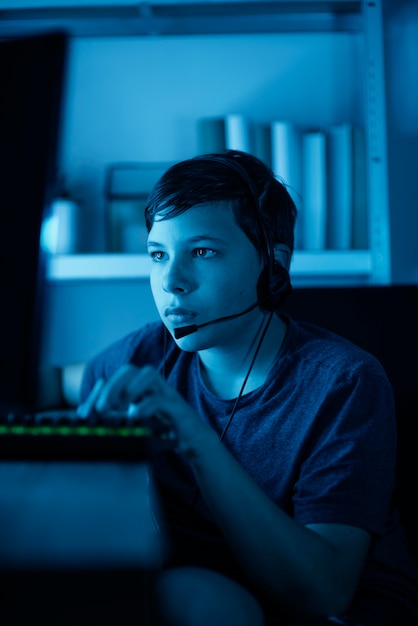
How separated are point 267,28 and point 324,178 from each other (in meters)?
0.48

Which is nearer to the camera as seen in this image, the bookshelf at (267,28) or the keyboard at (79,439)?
the keyboard at (79,439)

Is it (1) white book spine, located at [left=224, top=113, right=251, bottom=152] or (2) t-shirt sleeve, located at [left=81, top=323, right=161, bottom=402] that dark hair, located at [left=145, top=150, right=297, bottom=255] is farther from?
(1) white book spine, located at [left=224, top=113, right=251, bottom=152]

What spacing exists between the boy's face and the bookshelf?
50cm

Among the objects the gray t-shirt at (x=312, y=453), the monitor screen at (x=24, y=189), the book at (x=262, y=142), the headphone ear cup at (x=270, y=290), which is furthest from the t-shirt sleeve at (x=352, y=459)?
the monitor screen at (x=24, y=189)

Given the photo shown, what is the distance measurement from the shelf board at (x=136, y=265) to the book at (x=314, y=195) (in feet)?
0.12

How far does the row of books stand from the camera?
1345 mm

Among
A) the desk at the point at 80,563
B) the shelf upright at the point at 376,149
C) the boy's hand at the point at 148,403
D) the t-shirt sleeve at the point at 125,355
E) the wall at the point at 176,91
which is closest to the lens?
the desk at the point at 80,563

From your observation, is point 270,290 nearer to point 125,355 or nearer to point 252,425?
point 252,425

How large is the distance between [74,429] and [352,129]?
110cm

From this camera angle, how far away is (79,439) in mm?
475

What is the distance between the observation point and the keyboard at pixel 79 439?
467 millimetres

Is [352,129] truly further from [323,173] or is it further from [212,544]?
[212,544]

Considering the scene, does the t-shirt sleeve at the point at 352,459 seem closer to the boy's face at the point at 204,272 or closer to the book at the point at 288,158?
the boy's face at the point at 204,272

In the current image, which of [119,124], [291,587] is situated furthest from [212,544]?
[119,124]
